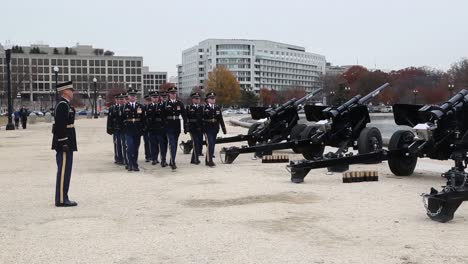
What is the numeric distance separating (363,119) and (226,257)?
7.47m

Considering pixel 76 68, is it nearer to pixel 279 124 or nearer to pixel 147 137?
pixel 279 124

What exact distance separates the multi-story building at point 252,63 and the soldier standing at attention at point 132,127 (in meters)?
134

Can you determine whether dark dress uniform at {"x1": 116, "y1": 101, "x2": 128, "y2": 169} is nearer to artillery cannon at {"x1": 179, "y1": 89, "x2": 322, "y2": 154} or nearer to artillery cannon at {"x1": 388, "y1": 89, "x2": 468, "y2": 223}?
artillery cannon at {"x1": 179, "y1": 89, "x2": 322, "y2": 154}

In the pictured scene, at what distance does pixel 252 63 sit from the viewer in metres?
157

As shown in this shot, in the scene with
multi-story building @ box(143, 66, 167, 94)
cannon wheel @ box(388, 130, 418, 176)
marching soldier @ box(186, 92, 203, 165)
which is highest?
multi-story building @ box(143, 66, 167, 94)

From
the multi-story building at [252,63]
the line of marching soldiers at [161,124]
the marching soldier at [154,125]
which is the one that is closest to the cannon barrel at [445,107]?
the line of marching soldiers at [161,124]

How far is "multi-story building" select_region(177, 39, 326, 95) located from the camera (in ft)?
513

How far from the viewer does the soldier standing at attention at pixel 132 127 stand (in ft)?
39.6

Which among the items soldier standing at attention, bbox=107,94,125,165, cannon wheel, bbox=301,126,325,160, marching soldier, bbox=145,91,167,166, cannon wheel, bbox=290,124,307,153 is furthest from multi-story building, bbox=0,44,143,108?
cannon wheel, bbox=301,126,325,160

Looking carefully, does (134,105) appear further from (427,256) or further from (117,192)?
Answer: (427,256)

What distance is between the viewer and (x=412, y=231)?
242 inches

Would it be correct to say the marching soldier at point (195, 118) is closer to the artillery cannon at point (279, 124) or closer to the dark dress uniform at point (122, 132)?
the dark dress uniform at point (122, 132)

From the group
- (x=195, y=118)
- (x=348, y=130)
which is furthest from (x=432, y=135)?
(x=195, y=118)

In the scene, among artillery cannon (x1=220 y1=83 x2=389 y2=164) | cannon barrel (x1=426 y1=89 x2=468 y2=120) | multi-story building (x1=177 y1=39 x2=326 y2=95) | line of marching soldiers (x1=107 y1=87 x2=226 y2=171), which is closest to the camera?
cannon barrel (x1=426 y1=89 x2=468 y2=120)
